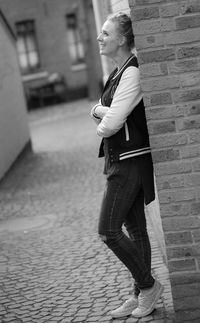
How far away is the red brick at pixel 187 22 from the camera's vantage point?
4.32 m

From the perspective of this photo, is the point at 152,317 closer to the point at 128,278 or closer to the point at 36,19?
the point at 128,278

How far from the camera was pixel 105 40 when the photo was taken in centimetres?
461

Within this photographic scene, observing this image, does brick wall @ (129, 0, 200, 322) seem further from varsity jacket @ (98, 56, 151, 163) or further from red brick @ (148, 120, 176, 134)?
varsity jacket @ (98, 56, 151, 163)

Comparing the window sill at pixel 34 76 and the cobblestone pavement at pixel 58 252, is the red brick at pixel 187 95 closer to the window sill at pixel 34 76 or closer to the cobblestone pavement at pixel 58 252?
the cobblestone pavement at pixel 58 252

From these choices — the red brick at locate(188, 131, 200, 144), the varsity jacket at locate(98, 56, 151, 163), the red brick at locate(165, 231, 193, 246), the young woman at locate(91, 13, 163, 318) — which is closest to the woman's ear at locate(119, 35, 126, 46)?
the young woman at locate(91, 13, 163, 318)

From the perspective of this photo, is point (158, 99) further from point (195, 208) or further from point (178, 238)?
point (178, 238)

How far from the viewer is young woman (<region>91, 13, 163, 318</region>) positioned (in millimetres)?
4484

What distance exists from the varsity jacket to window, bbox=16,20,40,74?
28.9 m

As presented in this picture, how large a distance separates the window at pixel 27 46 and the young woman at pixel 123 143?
94.5 ft

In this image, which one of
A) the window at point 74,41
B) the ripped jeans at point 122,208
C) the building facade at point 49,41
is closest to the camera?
the ripped jeans at point 122,208

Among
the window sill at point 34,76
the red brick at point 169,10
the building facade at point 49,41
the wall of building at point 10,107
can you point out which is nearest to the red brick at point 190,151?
the red brick at point 169,10

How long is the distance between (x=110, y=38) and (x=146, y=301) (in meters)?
1.72

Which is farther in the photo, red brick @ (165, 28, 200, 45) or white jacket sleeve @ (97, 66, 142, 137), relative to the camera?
white jacket sleeve @ (97, 66, 142, 137)

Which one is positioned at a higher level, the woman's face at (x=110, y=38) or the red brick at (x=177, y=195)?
the woman's face at (x=110, y=38)
